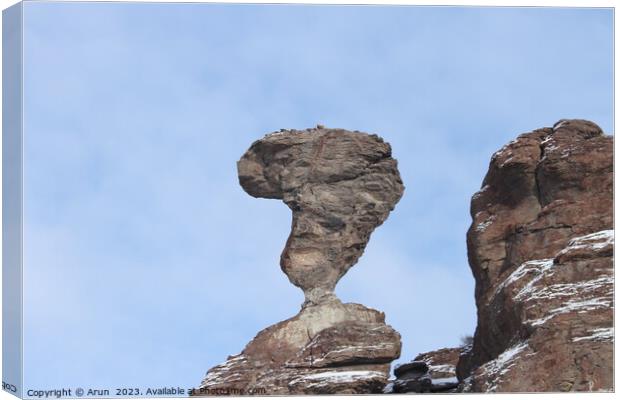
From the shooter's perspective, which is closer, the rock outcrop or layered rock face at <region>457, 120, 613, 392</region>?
layered rock face at <region>457, 120, 613, 392</region>

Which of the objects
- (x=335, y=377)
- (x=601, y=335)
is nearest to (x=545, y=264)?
(x=601, y=335)

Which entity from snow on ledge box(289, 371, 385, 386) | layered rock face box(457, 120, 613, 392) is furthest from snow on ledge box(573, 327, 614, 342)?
snow on ledge box(289, 371, 385, 386)

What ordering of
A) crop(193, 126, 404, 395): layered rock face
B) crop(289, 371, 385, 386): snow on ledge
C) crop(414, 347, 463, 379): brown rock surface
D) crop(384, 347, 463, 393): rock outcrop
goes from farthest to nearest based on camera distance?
crop(414, 347, 463, 379): brown rock surface < crop(193, 126, 404, 395): layered rock face < crop(384, 347, 463, 393): rock outcrop < crop(289, 371, 385, 386): snow on ledge

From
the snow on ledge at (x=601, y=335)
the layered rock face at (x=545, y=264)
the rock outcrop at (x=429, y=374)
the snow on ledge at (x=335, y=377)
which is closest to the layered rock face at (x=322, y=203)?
the rock outcrop at (x=429, y=374)

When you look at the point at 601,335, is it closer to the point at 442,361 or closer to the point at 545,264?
the point at 545,264

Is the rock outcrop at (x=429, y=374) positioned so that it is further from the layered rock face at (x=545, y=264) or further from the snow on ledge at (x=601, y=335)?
the snow on ledge at (x=601, y=335)

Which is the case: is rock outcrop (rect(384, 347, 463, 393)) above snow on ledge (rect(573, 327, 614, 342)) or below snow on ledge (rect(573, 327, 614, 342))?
above

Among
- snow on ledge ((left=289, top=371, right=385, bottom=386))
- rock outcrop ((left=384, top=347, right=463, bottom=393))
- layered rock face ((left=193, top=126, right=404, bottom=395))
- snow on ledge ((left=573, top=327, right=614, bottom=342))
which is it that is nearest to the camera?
snow on ledge ((left=573, top=327, right=614, bottom=342))

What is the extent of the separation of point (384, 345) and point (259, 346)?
16.5ft

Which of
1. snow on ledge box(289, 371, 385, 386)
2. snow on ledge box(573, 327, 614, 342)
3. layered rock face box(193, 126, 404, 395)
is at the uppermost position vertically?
layered rock face box(193, 126, 404, 395)

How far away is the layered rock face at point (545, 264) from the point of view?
63.3m

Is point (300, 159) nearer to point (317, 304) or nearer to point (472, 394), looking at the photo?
A: point (317, 304)

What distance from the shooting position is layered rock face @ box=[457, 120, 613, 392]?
208 feet

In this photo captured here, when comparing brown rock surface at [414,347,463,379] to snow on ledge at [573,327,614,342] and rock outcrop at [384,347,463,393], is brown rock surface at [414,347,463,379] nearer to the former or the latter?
rock outcrop at [384,347,463,393]
